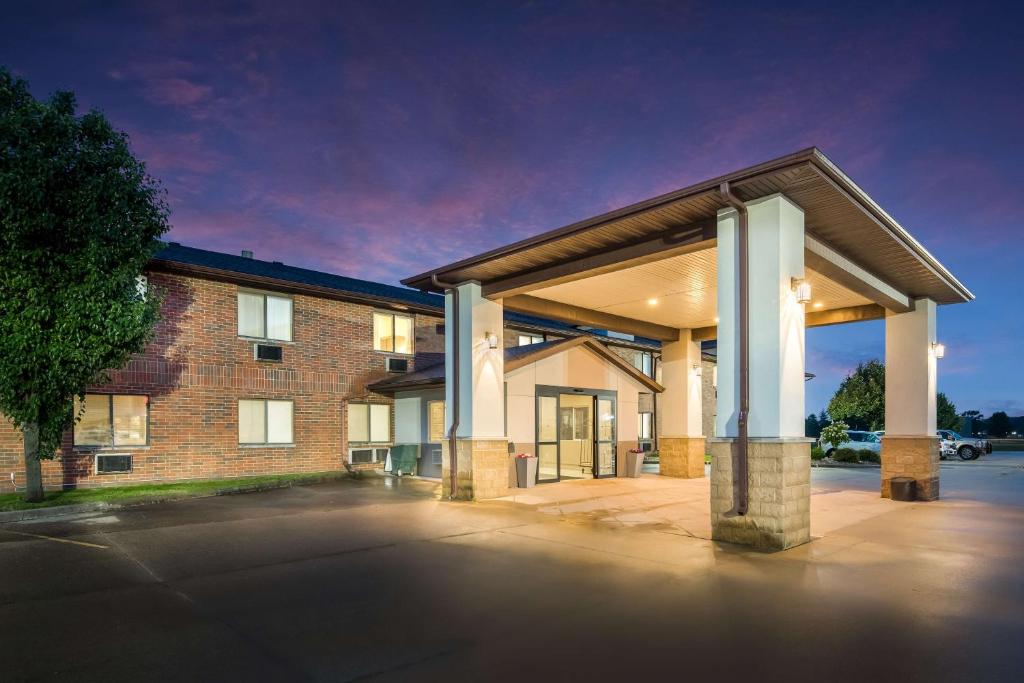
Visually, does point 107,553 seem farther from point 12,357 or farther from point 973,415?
point 973,415

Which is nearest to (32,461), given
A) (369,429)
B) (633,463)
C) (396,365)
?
(369,429)

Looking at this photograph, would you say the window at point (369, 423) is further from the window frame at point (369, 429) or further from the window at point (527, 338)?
the window at point (527, 338)

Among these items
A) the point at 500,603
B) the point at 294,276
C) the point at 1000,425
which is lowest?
the point at 1000,425

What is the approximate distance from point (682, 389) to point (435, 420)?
752cm

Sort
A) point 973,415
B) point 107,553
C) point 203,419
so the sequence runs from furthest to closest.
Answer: point 973,415, point 203,419, point 107,553

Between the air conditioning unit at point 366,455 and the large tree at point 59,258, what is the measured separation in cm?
773

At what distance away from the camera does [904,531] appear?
9516mm

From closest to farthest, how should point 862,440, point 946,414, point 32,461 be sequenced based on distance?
point 32,461 → point 862,440 → point 946,414

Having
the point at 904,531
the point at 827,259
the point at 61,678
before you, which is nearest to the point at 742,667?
the point at 61,678

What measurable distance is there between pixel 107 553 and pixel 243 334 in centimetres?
1022

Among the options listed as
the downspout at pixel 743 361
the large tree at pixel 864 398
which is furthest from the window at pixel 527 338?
the large tree at pixel 864 398

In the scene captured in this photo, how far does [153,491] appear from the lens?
14.1 meters

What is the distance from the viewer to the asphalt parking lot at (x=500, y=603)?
4.43m

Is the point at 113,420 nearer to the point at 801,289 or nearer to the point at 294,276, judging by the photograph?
the point at 294,276
